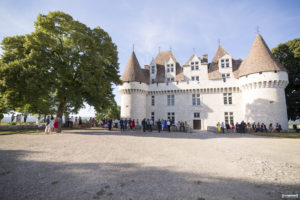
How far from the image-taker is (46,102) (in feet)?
55.2

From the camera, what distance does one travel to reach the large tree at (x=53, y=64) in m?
11.9

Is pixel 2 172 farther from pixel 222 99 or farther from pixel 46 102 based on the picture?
pixel 222 99

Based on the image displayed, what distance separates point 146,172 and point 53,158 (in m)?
3.58

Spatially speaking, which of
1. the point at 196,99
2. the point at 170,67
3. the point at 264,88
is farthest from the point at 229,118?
the point at 170,67

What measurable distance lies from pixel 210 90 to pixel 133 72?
45.0 feet

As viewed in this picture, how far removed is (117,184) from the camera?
3.43m

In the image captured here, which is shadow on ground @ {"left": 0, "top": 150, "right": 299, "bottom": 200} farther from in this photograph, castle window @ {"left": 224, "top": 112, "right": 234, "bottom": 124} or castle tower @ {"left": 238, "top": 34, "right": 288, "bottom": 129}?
castle window @ {"left": 224, "top": 112, "right": 234, "bottom": 124}

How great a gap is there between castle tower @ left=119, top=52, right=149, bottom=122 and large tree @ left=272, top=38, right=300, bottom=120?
24.3m

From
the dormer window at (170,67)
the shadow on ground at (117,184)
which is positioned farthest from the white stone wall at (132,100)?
the shadow on ground at (117,184)

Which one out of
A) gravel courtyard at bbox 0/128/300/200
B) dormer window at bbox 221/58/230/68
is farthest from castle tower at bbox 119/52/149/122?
gravel courtyard at bbox 0/128/300/200

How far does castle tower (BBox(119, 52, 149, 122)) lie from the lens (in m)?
24.9

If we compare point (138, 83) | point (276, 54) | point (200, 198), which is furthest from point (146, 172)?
point (276, 54)

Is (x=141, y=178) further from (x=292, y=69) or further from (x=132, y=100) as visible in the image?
(x=292, y=69)

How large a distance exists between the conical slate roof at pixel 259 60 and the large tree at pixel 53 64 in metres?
20.0
